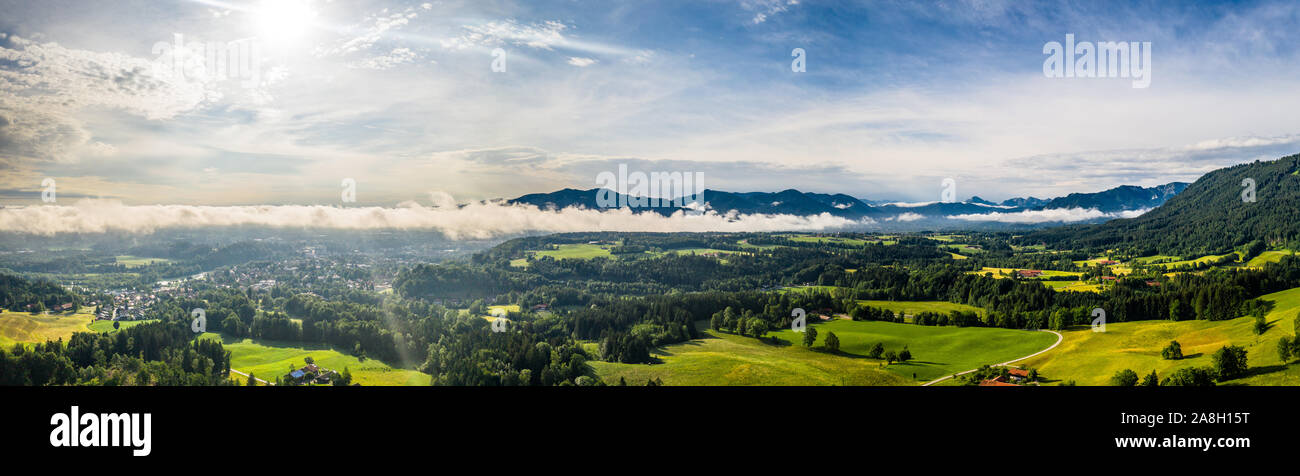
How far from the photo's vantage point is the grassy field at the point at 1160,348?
113 feet

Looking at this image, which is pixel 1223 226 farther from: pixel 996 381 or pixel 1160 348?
pixel 996 381

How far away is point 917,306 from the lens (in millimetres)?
96312

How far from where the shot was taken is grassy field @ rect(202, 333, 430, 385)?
60500 millimetres

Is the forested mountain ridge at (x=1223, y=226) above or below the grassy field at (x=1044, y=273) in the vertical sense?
above

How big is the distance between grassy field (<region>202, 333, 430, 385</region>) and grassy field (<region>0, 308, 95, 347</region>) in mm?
16863

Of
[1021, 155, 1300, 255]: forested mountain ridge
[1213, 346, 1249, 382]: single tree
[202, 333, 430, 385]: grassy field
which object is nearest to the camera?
[1213, 346, 1249, 382]: single tree

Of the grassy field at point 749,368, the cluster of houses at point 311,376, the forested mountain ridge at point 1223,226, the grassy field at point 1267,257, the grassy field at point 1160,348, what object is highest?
the forested mountain ridge at point 1223,226

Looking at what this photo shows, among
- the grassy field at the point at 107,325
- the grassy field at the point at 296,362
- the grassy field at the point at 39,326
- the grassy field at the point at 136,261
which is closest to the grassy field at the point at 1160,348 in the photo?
the grassy field at the point at 296,362

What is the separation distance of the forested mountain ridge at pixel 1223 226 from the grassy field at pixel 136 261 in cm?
29843

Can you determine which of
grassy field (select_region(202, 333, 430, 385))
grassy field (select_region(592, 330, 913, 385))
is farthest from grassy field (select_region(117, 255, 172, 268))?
grassy field (select_region(592, 330, 913, 385))

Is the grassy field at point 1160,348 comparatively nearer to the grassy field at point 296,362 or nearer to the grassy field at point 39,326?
the grassy field at point 296,362

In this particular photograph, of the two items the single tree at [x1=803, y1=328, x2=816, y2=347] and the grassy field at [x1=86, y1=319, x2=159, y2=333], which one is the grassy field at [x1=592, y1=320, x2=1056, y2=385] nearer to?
the single tree at [x1=803, y1=328, x2=816, y2=347]

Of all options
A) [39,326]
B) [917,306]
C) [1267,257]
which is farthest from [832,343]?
[1267,257]
